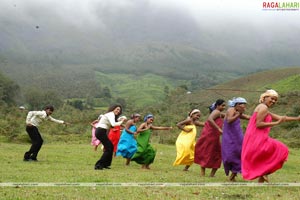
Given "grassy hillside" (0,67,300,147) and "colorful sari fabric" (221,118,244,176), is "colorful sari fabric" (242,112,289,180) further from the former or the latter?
"grassy hillside" (0,67,300,147)

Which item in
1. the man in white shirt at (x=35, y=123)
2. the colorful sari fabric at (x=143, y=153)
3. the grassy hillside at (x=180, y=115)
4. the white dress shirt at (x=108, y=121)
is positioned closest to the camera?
the white dress shirt at (x=108, y=121)

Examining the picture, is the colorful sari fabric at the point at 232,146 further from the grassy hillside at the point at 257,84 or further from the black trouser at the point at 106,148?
the grassy hillside at the point at 257,84

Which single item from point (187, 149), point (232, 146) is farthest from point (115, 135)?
point (232, 146)

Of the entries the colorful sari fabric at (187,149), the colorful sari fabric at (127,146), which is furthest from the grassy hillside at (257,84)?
the colorful sari fabric at (187,149)

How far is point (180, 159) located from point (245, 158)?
4293mm

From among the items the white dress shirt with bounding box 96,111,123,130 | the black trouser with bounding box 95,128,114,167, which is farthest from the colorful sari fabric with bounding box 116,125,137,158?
the white dress shirt with bounding box 96,111,123,130

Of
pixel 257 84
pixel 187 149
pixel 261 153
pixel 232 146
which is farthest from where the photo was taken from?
pixel 257 84

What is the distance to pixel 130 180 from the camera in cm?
1126

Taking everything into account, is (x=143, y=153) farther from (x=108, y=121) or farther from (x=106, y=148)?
(x=108, y=121)

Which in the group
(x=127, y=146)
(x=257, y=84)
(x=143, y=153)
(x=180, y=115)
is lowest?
(x=143, y=153)

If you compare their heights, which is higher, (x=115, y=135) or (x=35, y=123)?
(x=35, y=123)

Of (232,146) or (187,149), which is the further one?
(187,149)

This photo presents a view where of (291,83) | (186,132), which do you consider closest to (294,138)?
(186,132)

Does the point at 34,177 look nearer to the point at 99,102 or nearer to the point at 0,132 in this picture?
the point at 0,132
